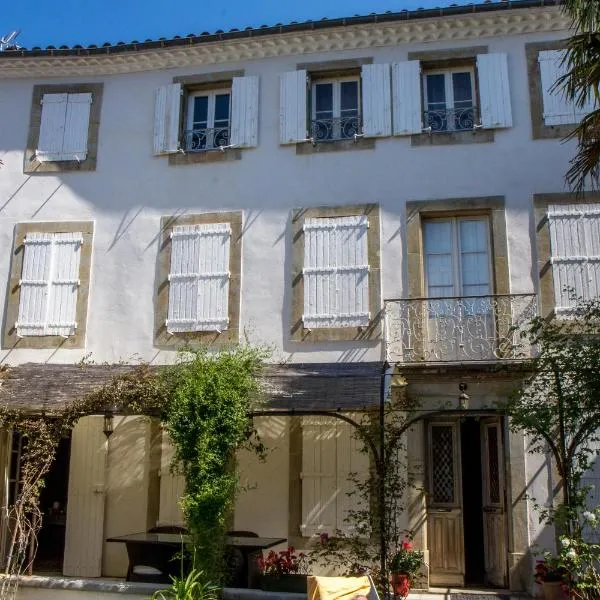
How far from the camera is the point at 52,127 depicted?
12398mm

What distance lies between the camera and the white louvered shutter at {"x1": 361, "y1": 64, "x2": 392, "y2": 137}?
1143 cm

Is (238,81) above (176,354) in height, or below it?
above

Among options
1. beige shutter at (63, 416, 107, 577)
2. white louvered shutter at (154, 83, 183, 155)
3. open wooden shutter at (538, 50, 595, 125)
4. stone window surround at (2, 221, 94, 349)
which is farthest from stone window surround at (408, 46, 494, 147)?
beige shutter at (63, 416, 107, 577)

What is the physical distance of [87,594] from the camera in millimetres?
8953

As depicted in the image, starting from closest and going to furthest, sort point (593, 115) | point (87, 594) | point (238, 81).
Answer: point (593, 115), point (87, 594), point (238, 81)

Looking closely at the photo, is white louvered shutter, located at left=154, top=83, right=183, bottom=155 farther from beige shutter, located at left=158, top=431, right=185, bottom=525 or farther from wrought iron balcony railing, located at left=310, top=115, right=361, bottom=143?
beige shutter, located at left=158, top=431, right=185, bottom=525

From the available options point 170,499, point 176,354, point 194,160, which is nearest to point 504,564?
point 170,499

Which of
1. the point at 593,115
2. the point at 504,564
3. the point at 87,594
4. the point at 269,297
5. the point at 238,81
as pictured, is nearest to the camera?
the point at 593,115

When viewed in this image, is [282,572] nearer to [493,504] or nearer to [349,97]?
[493,504]

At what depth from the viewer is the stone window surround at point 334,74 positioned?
37.6ft

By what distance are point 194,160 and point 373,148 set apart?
265 centimetres

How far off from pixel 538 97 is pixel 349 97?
2677 millimetres

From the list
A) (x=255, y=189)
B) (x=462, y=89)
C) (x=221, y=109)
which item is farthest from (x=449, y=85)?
(x=221, y=109)

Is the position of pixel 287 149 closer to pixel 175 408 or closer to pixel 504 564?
pixel 175 408
